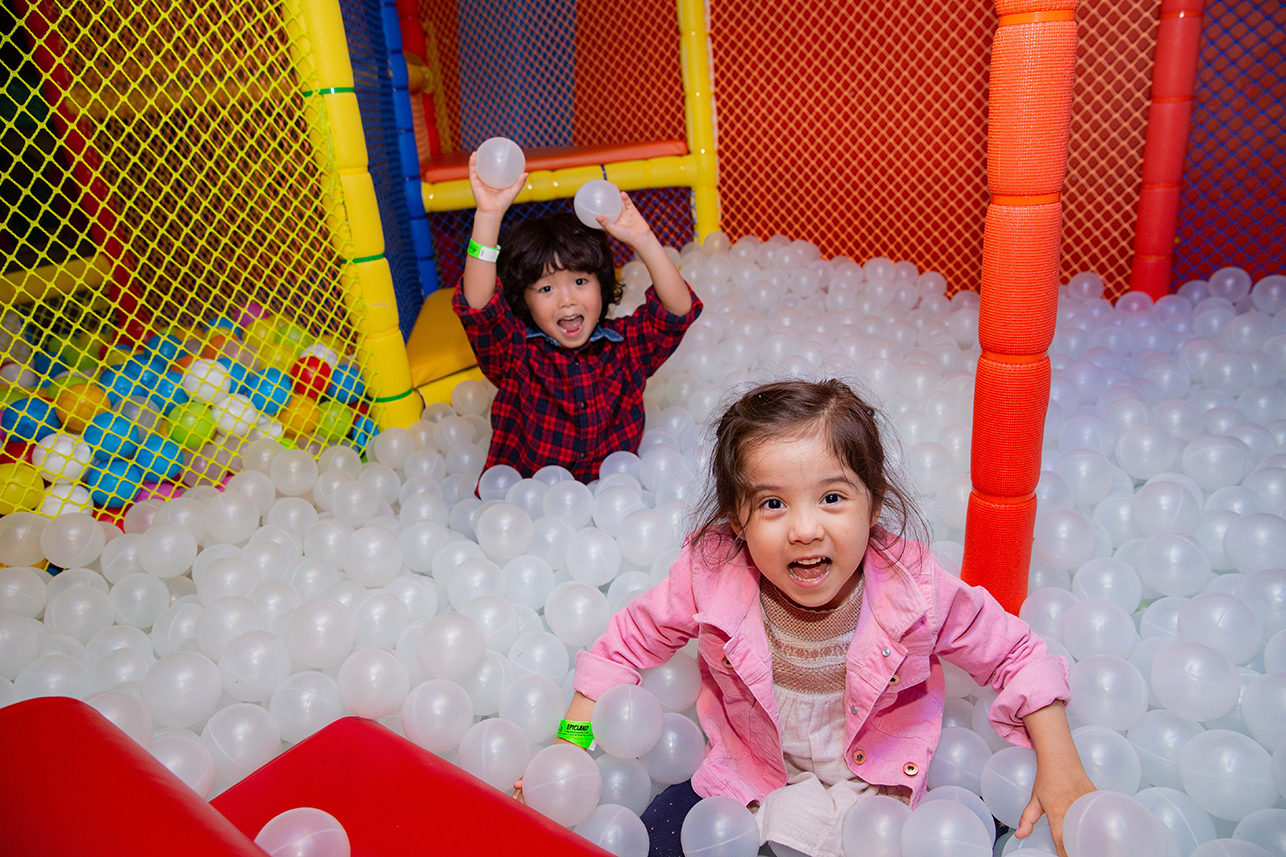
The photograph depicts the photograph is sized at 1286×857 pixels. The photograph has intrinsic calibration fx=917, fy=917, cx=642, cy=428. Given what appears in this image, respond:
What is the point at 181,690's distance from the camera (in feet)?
4.54

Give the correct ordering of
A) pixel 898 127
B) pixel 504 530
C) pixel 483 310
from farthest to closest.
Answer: pixel 898 127
pixel 483 310
pixel 504 530

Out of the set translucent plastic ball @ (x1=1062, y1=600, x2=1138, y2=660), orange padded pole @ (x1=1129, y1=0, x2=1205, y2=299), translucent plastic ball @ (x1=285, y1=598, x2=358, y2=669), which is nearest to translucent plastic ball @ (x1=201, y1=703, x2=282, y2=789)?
translucent plastic ball @ (x1=285, y1=598, x2=358, y2=669)

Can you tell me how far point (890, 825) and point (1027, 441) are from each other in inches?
22.2

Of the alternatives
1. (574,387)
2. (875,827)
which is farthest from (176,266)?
(875,827)

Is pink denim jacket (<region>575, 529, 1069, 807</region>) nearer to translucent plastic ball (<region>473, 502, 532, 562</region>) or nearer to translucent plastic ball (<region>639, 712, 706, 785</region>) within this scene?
translucent plastic ball (<region>639, 712, 706, 785</region>)

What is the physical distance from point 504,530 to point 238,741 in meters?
0.61

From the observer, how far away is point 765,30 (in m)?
3.16

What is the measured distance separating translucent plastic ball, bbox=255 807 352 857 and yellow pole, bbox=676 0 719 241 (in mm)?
2749

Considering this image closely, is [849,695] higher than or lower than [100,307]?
lower

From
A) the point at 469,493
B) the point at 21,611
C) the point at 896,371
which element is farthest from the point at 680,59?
the point at 21,611

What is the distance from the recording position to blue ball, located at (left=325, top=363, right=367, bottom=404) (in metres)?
Answer: 2.33

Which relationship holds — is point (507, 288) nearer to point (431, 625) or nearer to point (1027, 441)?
point (431, 625)

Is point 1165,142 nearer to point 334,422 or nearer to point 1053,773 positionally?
point 1053,773

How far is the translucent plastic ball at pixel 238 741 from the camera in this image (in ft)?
4.27
